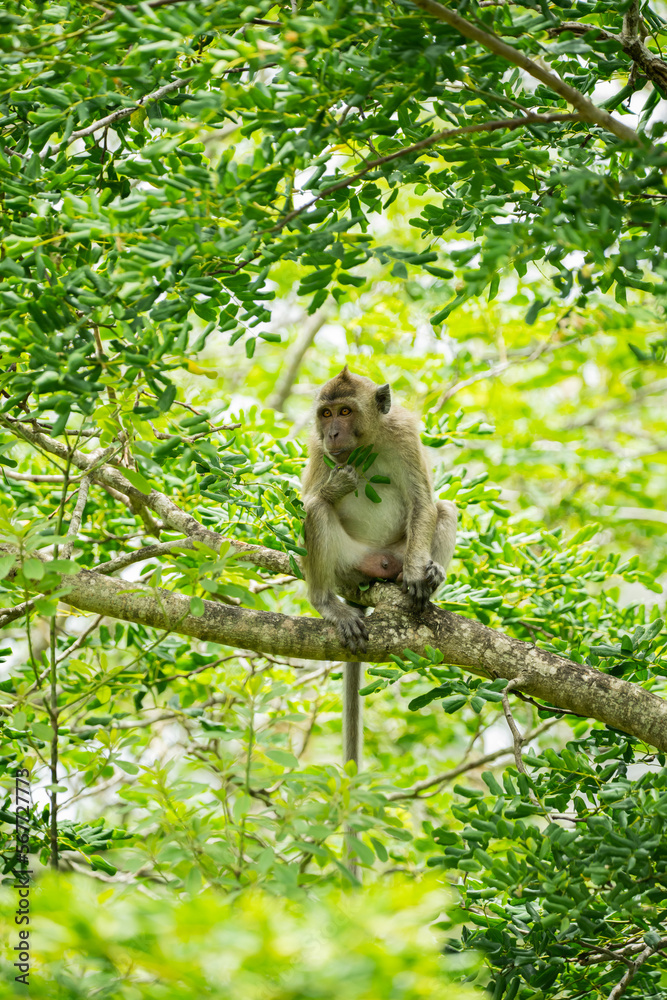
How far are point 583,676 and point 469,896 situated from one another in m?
1.17

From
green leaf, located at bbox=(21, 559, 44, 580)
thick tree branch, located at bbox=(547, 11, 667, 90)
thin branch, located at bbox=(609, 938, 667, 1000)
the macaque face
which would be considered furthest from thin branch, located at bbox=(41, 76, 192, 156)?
thin branch, located at bbox=(609, 938, 667, 1000)

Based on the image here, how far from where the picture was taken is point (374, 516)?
21.1 ft

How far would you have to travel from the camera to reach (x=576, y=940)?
324cm

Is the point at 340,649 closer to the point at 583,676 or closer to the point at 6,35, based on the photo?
the point at 583,676

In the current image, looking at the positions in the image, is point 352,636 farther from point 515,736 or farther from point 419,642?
point 515,736

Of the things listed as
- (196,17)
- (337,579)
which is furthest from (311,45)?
(337,579)

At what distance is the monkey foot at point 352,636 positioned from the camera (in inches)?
184

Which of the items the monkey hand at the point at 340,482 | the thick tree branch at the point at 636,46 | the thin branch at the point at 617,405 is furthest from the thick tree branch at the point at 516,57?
the thin branch at the point at 617,405

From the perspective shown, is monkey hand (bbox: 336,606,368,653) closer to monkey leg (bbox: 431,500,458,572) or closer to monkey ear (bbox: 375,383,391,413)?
monkey leg (bbox: 431,500,458,572)

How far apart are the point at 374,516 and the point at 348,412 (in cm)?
84

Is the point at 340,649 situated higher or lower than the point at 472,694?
higher

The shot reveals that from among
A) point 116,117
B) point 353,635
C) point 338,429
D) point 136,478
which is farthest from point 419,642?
point 116,117

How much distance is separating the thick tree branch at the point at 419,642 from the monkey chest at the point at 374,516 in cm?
148

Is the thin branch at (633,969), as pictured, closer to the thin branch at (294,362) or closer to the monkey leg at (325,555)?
the monkey leg at (325,555)
